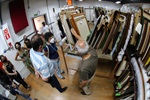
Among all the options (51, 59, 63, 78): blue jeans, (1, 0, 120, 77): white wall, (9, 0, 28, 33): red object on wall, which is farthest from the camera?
(9, 0, 28, 33): red object on wall

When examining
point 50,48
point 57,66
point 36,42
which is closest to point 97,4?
point 57,66

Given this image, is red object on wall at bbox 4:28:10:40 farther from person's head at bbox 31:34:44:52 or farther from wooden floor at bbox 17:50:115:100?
person's head at bbox 31:34:44:52

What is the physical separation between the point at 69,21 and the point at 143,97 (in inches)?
78.3

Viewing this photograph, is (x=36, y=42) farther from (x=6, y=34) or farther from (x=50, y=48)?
(x=6, y=34)

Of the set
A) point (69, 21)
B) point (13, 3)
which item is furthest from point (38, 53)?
point (13, 3)

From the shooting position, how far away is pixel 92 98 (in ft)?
8.77

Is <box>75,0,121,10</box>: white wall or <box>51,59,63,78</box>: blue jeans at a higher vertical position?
<box>75,0,121,10</box>: white wall

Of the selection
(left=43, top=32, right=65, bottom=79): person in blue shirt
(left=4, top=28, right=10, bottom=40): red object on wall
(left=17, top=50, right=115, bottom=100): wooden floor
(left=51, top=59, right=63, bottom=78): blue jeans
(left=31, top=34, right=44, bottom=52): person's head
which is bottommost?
(left=17, top=50, right=115, bottom=100): wooden floor

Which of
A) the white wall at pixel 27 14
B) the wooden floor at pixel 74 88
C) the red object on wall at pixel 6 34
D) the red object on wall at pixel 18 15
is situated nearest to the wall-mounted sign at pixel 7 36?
the red object on wall at pixel 6 34

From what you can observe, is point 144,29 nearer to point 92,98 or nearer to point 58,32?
point 92,98

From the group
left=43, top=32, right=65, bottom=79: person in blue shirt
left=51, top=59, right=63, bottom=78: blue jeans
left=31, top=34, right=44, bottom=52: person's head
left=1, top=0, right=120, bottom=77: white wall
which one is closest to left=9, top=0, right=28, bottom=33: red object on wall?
left=1, top=0, right=120, bottom=77: white wall

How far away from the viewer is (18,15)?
350 centimetres

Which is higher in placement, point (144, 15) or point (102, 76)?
point (144, 15)

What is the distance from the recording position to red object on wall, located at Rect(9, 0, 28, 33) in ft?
10.8
